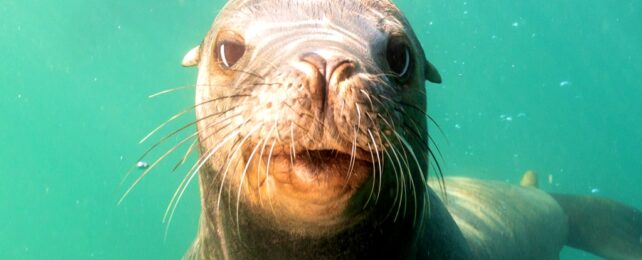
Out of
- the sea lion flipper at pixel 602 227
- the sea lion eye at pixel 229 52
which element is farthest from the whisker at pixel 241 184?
the sea lion flipper at pixel 602 227

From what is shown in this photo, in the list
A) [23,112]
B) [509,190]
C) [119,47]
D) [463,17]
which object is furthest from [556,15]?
[509,190]

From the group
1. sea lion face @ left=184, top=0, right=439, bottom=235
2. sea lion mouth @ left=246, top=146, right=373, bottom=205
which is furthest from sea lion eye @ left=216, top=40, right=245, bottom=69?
sea lion mouth @ left=246, top=146, right=373, bottom=205

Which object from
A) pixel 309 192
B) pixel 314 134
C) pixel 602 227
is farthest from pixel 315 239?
pixel 602 227

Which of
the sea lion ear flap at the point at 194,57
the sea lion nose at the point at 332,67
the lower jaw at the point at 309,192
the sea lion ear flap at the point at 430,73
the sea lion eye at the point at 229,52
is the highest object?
the sea lion ear flap at the point at 194,57

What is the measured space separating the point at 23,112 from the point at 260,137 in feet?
149

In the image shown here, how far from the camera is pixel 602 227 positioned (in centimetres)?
566

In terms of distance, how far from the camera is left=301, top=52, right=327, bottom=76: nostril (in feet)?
5.02

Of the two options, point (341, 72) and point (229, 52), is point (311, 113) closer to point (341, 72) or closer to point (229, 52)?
point (341, 72)

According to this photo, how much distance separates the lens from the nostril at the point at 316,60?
1530mm

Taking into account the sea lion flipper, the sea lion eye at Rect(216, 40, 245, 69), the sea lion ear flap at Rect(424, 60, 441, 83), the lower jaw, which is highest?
the sea lion eye at Rect(216, 40, 245, 69)

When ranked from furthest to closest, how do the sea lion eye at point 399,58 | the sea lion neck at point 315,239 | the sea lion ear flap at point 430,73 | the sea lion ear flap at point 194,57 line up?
1. the sea lion ear flap at point 194,57
2. the sea lion ear flap at point 430,73
3. the sea lion eye at point 399,58
4. the sea lion neck at point 315,239

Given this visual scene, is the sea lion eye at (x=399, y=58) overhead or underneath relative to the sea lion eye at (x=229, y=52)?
underneath

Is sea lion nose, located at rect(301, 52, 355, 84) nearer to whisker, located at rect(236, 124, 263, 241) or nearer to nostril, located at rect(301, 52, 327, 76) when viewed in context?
nostril, located at rect(301, 52, 327, 76)

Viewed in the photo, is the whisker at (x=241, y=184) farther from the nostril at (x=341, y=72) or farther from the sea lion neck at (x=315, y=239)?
the nostril at (x=341, y=72)
